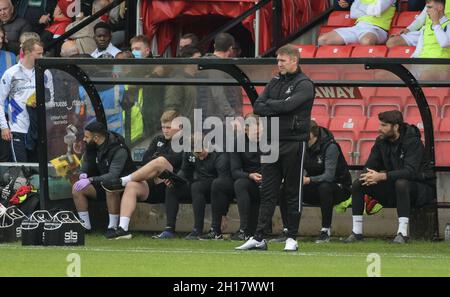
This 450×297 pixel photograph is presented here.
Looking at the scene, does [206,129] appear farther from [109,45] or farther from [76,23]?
[76,23]

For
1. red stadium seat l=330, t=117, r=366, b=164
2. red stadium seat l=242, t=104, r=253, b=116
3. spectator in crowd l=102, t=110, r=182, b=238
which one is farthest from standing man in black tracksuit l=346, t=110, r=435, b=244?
spectator in crowd l=102, t=110, r=182, b=238

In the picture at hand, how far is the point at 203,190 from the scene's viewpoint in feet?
53.3

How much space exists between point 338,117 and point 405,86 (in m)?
1.17

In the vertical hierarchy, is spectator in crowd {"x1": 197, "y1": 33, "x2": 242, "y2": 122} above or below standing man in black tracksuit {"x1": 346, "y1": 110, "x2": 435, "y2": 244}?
above

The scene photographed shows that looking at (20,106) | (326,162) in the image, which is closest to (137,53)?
(20,106)

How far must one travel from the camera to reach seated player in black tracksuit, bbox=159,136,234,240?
16.1 metres

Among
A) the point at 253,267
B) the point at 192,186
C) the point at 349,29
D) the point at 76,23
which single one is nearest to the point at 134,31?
the point at 76,23

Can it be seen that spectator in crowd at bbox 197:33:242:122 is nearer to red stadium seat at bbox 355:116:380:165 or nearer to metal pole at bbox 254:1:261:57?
red stadium seat at bbox 355:116:380:165

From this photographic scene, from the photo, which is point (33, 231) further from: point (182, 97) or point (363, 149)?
point (363, 149)

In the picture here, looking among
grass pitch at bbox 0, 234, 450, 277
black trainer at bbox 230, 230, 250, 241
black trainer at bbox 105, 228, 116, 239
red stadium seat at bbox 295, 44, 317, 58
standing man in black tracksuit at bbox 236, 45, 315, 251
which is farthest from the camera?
red stadium seat at bbox 295, 44, 317, 58

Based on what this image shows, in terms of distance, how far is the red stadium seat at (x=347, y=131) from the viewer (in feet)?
55.2

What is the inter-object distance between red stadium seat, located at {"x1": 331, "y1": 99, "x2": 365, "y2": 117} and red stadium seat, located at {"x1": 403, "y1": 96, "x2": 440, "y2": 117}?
0.66 m

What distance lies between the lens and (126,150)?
16594mm

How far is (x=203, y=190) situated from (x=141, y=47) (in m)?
2.72
